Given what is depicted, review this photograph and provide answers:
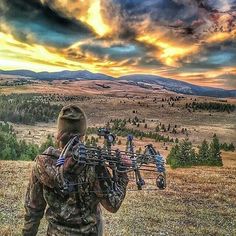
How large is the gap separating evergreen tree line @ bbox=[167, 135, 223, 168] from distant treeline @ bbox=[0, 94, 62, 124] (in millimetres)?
6548

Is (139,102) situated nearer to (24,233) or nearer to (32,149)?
(32,149)

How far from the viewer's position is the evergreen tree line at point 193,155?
85.7 ft

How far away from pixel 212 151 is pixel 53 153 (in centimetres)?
2339

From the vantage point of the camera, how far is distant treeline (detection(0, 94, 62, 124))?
2508 centimetres

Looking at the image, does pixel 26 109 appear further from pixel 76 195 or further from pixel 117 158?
pixel 117 158

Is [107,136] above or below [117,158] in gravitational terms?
above

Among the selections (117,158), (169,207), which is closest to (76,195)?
(117,158)

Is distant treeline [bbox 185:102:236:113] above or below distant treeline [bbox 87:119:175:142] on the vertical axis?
above

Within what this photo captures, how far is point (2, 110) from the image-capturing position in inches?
1085

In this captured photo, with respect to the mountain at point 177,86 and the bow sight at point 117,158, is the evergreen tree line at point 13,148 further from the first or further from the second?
the bow sight at point 117,158

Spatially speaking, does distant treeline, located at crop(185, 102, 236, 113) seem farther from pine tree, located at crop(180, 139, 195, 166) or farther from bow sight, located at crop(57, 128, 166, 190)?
bow sight, located at crop(57, 128, 166, 190)

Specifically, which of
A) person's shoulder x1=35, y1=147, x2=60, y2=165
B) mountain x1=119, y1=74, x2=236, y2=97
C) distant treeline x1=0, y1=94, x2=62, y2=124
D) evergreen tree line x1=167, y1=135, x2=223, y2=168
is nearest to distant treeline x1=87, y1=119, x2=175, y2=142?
evergreen tree line x1=167, y1=135, x2=223, y2=168

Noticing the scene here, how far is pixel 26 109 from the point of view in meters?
26.2

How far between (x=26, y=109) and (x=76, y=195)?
2315 centimetres
